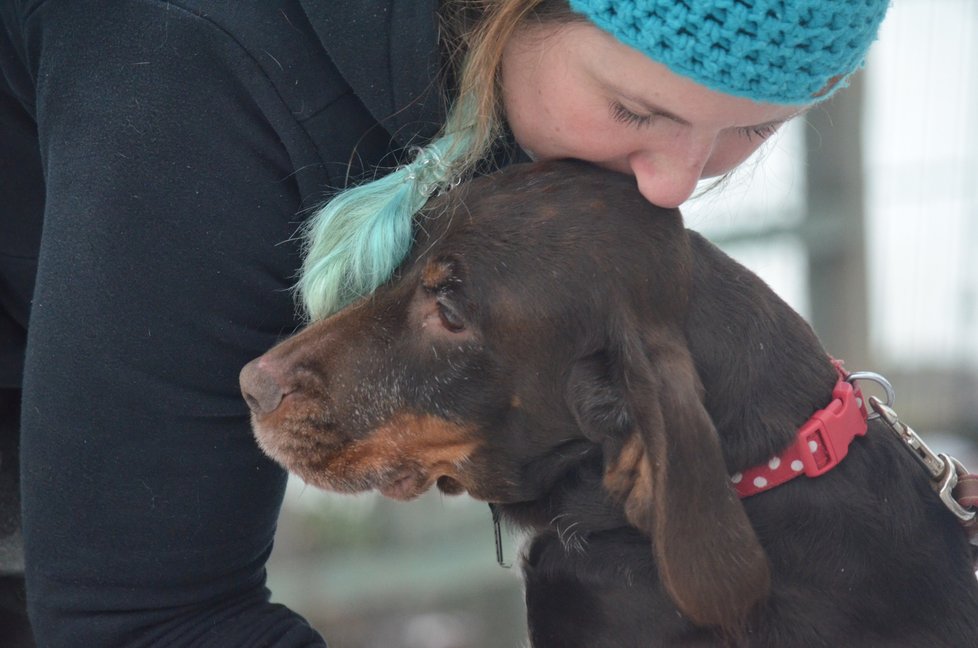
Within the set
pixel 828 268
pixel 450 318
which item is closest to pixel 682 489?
pixel 450 318

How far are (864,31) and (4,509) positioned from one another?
229 cm

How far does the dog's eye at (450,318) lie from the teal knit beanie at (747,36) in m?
0.68

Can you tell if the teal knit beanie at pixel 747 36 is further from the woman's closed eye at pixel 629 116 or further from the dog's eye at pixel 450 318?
the dog's eye at pixel 450 318

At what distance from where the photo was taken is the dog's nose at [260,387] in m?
2.18

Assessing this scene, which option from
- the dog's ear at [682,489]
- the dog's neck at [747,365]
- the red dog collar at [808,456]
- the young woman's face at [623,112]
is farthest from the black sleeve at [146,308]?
the red dog collar at [808,456]

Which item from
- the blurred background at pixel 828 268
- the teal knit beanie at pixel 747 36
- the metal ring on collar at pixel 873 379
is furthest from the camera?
the blurred background at pixel 828 268

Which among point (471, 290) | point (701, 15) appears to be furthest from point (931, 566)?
point (701, 15)

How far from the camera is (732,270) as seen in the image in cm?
244

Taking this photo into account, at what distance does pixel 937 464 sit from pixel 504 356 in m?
0.93

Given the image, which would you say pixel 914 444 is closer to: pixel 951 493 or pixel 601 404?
pixel 951 493

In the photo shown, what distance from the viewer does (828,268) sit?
5.22m

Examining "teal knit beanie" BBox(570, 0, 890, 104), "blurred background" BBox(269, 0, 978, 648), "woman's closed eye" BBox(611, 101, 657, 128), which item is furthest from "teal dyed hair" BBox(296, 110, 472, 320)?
"blurred background" BBox(269, 0, 978, 648)

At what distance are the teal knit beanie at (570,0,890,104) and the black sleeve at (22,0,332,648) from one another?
64 cm

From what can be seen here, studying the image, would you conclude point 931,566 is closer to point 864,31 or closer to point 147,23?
point 864,31
